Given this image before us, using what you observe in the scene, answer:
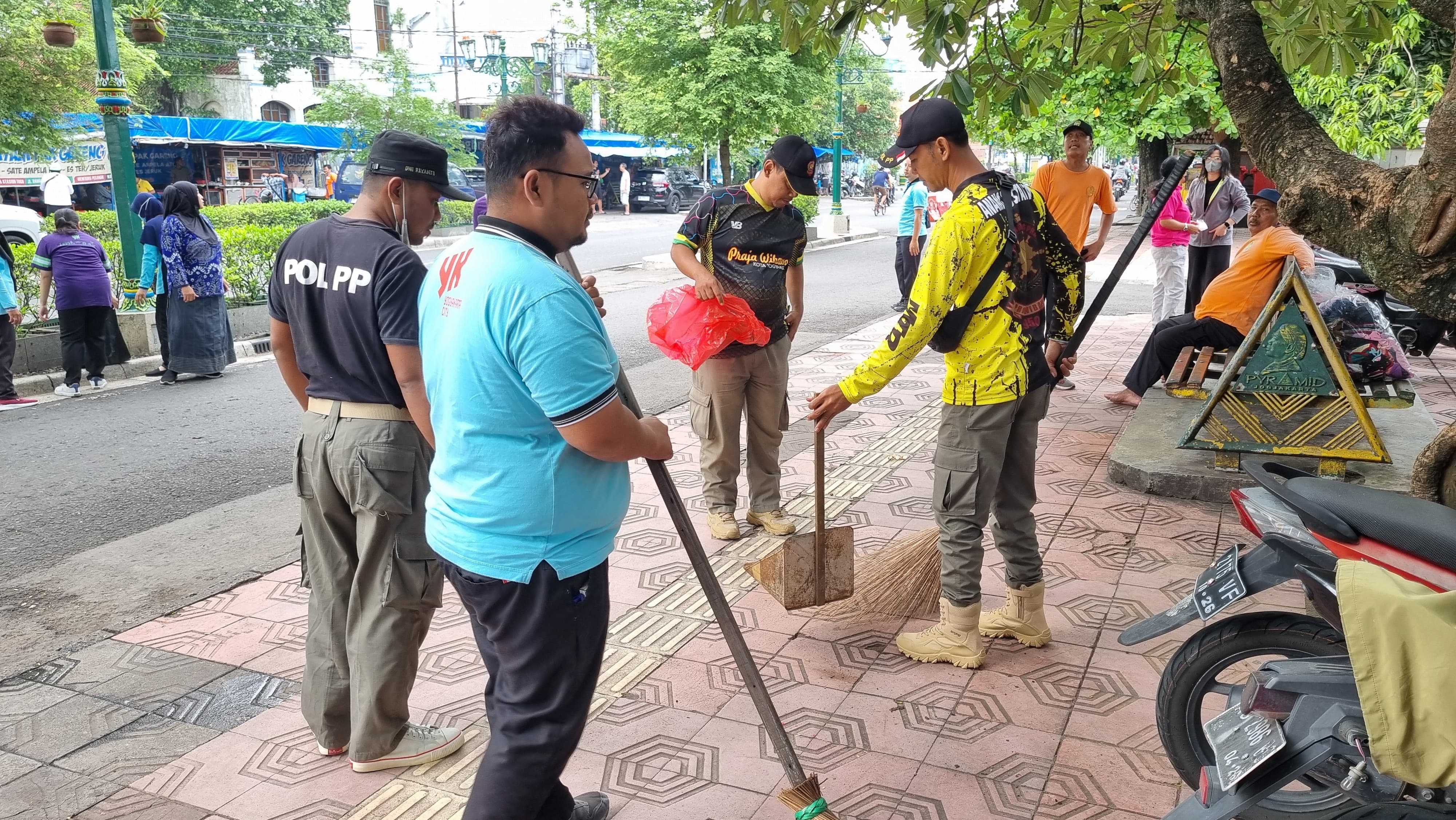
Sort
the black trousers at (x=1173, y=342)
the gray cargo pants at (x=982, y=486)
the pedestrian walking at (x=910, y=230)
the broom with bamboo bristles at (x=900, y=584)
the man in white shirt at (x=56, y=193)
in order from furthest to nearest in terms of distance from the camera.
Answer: the man in white shirt at (x=56, y=193) < the pedestrian walking at (x=910, y=230) < the black trousers at (x=1173, y=342) < the broom with bamboo bristles at (x=900, y=584) < the gray cargo pants at (x=982, y=486)

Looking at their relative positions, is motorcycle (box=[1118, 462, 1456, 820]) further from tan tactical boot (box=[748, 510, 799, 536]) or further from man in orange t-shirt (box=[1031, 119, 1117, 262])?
man in orange t-shirt (box=[1031, 119, 1117, 262])

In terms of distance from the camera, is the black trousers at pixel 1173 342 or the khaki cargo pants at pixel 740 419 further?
the black trousers at pixel 1173 342

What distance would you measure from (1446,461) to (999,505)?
1.32 m

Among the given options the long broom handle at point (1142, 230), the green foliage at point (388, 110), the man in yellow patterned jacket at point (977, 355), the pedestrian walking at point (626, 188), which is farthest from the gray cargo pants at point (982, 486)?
the pedestrian walking at point (626, 188)

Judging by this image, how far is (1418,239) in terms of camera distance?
8.03 ft

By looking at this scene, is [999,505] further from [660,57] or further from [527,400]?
[660,57]

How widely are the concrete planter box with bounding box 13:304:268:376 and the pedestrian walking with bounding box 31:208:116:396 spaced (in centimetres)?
31

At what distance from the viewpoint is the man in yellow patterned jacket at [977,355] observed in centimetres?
324

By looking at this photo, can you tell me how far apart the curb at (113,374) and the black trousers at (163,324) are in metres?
0.33

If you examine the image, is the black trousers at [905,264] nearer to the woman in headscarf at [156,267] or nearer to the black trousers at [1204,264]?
the black trousers at [1204,264]

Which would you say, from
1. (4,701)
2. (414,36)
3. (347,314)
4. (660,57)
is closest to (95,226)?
(660,57)

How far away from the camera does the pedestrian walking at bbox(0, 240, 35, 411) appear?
325 inches

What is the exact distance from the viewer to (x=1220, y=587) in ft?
8.35

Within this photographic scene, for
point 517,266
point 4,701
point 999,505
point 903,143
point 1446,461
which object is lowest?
point 4,701
